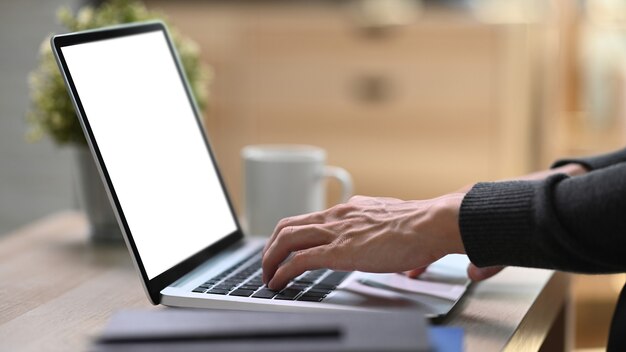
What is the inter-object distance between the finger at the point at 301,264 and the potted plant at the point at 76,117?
41 centimetres

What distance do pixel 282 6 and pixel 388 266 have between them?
2.04 m

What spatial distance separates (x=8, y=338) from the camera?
81 cm

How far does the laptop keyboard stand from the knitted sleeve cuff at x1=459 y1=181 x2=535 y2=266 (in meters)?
0.15

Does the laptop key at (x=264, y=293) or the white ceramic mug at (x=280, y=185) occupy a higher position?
the white ceramic mug at (x=280, y=185)

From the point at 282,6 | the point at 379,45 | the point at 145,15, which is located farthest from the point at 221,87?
the point at 145,15

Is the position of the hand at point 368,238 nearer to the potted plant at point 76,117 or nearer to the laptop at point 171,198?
the laptop at point 171,198

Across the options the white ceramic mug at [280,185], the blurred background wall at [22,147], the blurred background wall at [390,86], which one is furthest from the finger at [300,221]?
the blurred background wall at [22,147]

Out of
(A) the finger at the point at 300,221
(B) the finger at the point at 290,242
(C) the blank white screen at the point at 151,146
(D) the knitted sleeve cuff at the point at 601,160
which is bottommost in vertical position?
(D) the knitted sleeve cuff at the point at 601,160

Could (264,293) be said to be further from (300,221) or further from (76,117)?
(76,117)

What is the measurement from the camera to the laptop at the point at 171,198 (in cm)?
88

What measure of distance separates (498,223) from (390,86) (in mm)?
1892

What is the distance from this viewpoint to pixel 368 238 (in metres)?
0.84

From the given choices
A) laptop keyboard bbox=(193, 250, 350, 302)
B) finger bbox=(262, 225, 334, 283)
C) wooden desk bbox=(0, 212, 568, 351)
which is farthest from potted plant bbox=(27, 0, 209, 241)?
finger bbox=(262, 225, 334, 283)

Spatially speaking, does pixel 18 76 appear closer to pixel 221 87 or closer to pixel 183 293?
pixel 221 87
